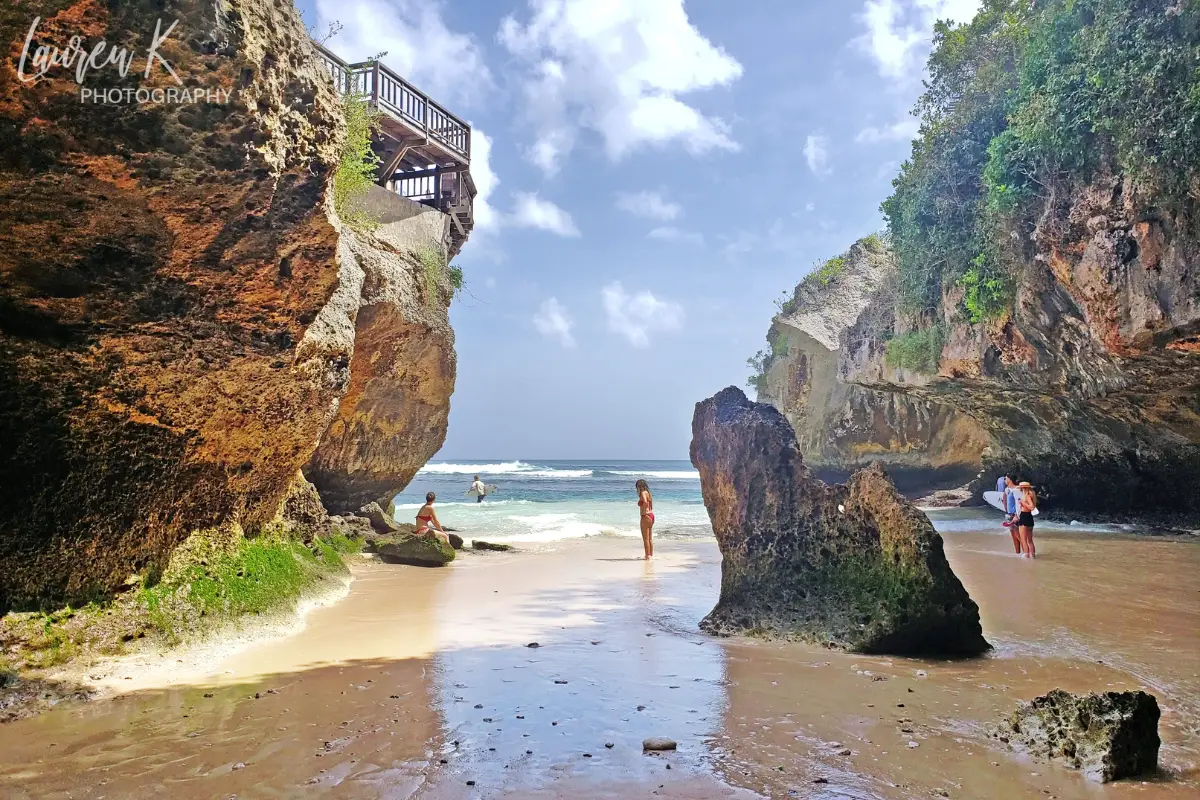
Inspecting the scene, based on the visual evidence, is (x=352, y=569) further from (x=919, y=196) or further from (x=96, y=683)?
(x=919, y=196)

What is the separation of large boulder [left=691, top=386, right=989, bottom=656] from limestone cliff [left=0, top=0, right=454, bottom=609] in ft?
13.7

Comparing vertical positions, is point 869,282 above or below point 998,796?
above

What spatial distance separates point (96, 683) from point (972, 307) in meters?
15.4

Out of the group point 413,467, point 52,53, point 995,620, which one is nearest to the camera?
point 52,53

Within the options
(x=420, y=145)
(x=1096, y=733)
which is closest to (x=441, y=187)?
(x=420, y=145)

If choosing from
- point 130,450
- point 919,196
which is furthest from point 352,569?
point 919,196

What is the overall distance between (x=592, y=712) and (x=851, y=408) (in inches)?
1080

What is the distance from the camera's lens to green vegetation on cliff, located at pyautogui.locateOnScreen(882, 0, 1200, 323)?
9648 mm

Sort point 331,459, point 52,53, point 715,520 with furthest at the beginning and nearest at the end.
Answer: point 331,459 → point 715,520 → point 52,53

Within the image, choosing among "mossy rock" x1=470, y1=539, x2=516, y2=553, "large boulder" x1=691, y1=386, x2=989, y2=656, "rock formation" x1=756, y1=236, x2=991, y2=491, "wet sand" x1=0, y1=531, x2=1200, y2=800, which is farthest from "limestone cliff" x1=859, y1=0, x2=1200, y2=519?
"mossy rock" x1=470, y1=539, x2=516, y2=553

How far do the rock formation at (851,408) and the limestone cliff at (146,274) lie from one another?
21.2m

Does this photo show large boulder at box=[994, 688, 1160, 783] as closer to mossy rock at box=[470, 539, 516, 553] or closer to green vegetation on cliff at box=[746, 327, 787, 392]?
mossy rock at box=[470, 539, 516, 553]

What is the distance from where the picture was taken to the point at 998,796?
310 centimetres

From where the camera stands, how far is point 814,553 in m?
6.42
